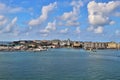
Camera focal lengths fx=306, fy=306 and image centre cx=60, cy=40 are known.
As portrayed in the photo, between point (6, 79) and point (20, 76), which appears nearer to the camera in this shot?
point (6, 79)

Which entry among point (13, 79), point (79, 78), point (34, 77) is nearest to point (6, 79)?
point (13, 79)

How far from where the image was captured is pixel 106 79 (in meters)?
52.8

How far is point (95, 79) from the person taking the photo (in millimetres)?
52406

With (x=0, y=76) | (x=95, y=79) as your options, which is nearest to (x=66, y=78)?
(x=95, y=79)

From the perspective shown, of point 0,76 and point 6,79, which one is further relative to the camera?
point 0,76

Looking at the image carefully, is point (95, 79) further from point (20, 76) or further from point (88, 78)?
point (20, 76)

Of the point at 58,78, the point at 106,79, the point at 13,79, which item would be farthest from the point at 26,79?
the point at 106,79

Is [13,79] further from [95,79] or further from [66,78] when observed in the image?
[95,79]

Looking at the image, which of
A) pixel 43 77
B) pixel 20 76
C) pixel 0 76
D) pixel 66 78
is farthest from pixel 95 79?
pixel 0 76

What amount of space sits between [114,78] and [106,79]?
86.7 inches

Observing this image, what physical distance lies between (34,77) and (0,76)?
621cm

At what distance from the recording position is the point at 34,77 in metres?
54.2

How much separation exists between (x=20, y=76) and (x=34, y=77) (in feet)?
9.53

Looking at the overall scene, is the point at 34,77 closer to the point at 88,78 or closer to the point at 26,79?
the point at 26,79
